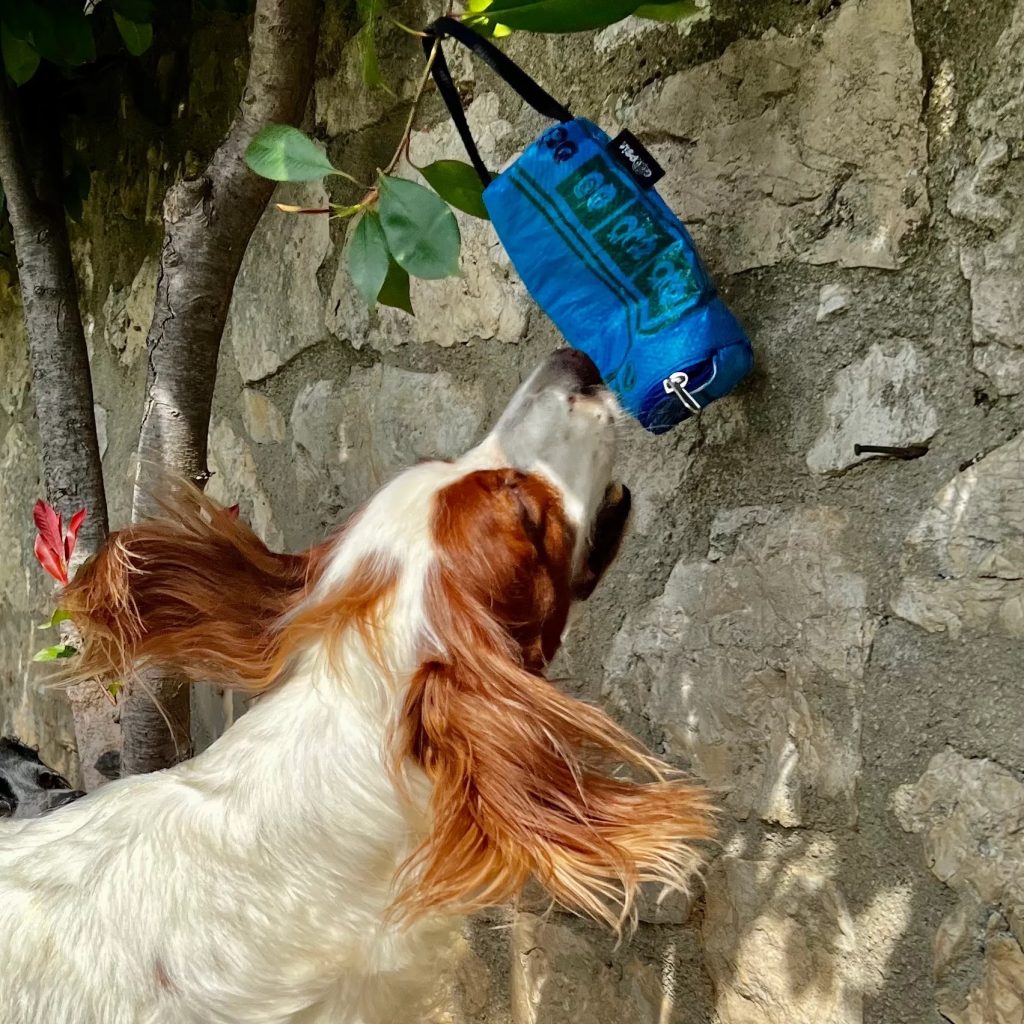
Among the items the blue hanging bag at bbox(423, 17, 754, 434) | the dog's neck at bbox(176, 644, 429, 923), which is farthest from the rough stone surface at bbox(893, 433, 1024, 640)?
the dog's neck at bbox(176, 644, 429, 923)

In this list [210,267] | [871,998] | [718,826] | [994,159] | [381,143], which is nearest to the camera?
[994,159]

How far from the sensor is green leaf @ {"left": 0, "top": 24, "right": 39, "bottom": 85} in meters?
1.64

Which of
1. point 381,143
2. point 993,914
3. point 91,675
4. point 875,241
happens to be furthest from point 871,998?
point 381,143

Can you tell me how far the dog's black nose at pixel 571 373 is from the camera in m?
1.07

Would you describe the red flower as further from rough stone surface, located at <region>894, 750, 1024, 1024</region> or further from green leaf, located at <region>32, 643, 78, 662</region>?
rough stone surface, located at <region>894, 750, 1024, 1024</region>

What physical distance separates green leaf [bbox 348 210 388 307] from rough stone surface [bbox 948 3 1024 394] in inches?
21.3

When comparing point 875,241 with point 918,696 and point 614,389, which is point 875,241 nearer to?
point 614,389

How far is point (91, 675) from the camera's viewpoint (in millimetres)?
1226

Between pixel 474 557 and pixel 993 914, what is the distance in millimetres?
570

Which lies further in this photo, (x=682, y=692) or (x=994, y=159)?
(x=682, y=692)

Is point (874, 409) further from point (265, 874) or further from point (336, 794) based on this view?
point (265, 874)

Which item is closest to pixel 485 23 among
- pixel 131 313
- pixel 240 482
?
pixel 240 482

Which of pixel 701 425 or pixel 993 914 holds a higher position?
pixel 701 425

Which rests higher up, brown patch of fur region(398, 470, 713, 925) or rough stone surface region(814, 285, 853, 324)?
rough stone surface region(814, 285, 853, 324)
